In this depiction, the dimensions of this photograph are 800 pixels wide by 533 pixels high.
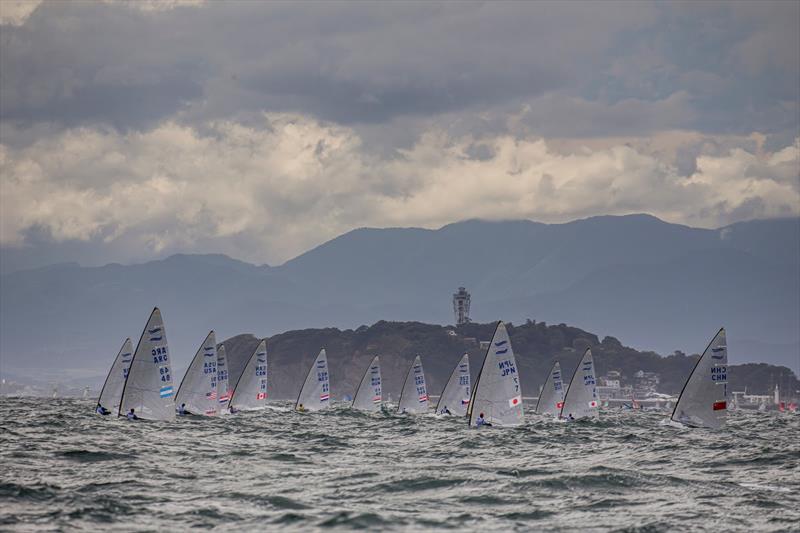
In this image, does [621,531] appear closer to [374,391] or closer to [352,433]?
[352,433]

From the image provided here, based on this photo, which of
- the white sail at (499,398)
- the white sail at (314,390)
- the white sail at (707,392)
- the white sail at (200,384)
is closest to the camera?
the white sail at (499,398)

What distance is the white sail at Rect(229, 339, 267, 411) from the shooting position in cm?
8681

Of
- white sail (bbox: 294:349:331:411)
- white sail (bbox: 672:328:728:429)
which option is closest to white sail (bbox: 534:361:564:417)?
white sail (bbox: 294:349:331:411)

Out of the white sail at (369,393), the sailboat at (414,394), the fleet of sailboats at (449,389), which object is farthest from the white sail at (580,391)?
the white sail at (369,393)

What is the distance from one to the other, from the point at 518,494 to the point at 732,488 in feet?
25.0

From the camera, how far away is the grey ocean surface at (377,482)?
27.8 meters

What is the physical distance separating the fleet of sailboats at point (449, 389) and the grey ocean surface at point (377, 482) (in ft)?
6.85

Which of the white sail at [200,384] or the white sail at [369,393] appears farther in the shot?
the white sail at [369,393]

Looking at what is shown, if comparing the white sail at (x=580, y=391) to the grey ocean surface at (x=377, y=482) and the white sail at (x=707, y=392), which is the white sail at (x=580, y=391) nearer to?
the white sail at (x=707, y=392)

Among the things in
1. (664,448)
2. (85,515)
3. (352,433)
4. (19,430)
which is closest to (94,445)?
(19,430)

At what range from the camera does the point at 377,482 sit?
112 ft

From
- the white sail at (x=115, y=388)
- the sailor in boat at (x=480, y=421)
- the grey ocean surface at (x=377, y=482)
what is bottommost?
the grey ocean surface at (x=377, y=482)

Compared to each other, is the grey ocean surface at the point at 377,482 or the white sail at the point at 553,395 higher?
the white sail at the point at 553,395

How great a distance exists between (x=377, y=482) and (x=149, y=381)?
21159mm
